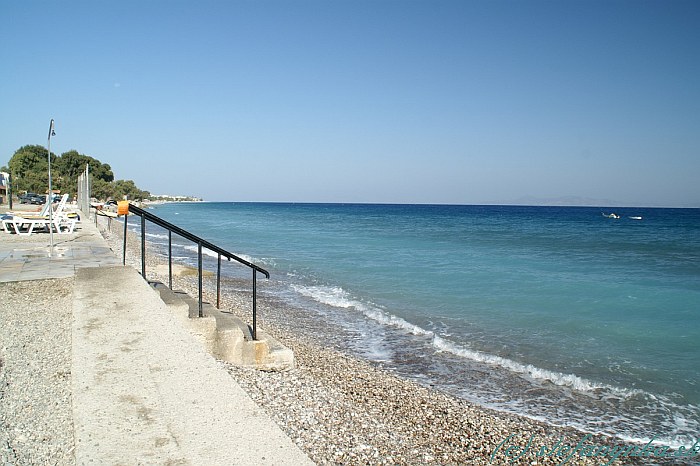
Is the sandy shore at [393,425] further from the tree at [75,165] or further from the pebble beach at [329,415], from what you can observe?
the tree at [75,165]

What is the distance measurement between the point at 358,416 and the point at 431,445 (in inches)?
28.7

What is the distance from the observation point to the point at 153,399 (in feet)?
10.7

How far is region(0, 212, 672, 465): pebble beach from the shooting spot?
3348 mm

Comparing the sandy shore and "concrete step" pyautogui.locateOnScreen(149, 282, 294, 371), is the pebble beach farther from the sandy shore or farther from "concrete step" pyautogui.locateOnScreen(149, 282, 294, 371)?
Result: "concrete step" pyautogui.locateOnScreen(149, 282, 294, 371)

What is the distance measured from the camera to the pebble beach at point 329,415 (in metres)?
3.35

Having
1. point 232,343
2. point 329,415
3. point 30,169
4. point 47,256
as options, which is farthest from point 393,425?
point 30,169

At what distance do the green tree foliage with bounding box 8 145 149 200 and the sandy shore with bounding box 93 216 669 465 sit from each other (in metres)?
56.0

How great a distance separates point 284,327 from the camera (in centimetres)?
916

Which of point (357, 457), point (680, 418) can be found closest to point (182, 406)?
point (357, 457)

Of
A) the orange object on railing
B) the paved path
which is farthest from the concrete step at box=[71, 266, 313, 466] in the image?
the paved path

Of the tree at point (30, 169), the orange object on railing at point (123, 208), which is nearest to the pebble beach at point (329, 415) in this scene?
the orange object on railing at point (123, 208)

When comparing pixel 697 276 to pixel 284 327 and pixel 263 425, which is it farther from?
pixel 263 425

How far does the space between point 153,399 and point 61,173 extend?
267 feet

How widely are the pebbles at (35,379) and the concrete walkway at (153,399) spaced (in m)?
0.20
